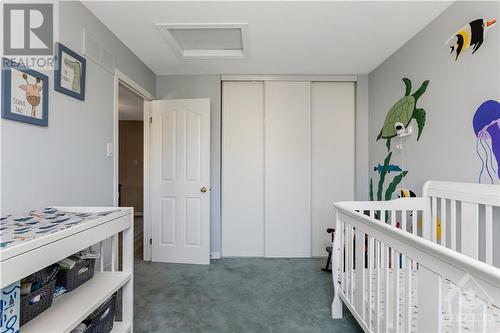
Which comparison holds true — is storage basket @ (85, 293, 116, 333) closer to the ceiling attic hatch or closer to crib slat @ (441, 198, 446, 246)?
the ceiling attic hatch

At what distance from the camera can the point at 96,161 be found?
1904 mm

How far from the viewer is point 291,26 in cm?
197

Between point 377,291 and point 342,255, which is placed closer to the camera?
point 377,291

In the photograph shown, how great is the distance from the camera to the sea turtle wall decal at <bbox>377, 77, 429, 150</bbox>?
208cm

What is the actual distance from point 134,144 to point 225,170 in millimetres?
3589

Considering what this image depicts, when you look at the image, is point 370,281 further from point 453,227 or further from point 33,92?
point 33,92

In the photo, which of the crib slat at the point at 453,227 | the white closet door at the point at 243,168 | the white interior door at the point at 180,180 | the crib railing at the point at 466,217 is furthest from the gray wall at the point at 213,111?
the crib slat at the point at 453,227

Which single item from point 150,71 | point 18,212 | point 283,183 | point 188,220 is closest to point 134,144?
point 150,71

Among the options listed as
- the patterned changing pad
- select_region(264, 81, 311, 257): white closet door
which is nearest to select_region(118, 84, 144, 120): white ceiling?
select_region(264, 81, 311, 257): white closet door

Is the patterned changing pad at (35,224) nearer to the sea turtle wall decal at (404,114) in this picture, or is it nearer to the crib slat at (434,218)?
the crib slat at (434,218)

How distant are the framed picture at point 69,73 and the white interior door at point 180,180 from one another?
123 centimetres

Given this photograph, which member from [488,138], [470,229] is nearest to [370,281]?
[470,229]

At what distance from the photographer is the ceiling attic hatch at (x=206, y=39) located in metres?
1.98

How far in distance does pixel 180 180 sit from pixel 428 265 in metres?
2.50
